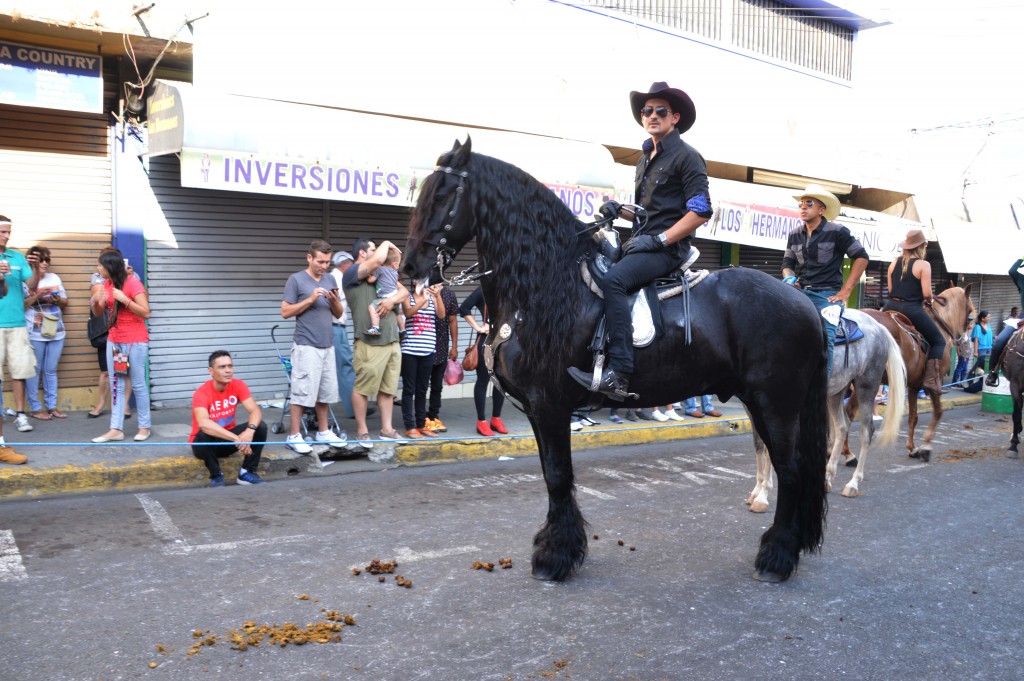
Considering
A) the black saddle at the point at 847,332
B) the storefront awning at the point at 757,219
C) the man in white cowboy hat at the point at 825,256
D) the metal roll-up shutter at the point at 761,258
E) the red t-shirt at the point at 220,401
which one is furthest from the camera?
the metal roll-up shutter at the point at 761,258

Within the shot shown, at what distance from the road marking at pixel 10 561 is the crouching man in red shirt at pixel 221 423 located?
1.90 meters

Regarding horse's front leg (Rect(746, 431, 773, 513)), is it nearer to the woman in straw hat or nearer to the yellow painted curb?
the yellow painted curb

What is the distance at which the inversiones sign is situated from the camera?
8.84 meters

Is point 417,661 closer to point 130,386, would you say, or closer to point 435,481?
point 435,481

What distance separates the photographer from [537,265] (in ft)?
15.6

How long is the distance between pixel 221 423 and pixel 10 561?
2.54 metres

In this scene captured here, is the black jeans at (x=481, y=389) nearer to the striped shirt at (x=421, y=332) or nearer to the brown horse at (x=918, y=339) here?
the striped shirt at (x=421, y=332)

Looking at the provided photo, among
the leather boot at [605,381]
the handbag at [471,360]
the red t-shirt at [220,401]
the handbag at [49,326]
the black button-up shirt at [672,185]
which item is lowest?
the red t-shirt at [220,401]

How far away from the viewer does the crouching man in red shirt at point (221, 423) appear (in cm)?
740

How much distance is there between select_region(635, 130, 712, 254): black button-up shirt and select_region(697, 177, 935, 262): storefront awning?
28.7 ft

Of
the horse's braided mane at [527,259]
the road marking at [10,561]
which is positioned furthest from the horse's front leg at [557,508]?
the road marking at [10,561]

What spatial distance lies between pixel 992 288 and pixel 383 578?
77.5 feet

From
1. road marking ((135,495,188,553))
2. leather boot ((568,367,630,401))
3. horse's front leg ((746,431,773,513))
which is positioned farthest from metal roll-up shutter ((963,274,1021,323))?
road marking ((135,495,188,553))

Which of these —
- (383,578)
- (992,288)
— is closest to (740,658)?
(383,578)
